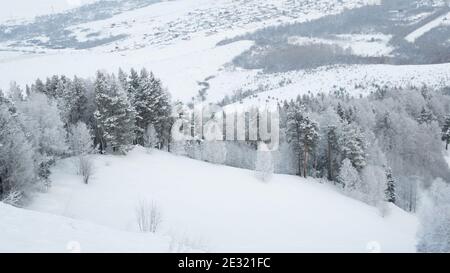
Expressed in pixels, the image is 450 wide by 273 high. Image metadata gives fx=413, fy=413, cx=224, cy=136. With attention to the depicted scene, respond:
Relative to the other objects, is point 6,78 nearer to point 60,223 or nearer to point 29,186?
point 29,186

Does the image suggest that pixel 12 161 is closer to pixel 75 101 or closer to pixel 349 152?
pixel 75 101

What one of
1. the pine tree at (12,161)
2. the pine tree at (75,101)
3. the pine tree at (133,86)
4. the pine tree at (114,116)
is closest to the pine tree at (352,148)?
the pine tree at (114,116)

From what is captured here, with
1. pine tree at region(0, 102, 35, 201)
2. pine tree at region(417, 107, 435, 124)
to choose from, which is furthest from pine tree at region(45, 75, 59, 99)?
pine tree at region(417, 107, 435, 124)

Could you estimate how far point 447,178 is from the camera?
77.6 m

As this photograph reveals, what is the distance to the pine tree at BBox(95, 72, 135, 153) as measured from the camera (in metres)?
52.3

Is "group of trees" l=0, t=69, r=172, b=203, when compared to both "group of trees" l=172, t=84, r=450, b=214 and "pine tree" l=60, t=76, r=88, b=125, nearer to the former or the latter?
"pine tree" l=60, t=76, r=88, b=125

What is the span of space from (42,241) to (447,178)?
79297mm

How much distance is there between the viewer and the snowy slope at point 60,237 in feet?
46.8

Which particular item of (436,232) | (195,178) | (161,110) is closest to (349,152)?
(195,178)

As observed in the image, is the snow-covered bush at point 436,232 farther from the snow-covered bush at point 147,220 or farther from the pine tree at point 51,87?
the pine tree at point 51,87

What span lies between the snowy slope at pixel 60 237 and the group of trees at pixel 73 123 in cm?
1323

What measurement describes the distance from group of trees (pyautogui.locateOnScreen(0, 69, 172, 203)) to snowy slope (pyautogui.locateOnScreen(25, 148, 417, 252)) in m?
2.30

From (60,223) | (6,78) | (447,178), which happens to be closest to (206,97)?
(6,78)

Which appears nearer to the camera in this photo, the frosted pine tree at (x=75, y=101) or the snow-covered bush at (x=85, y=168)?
the snow-covered bush at (x=85, y=168)
